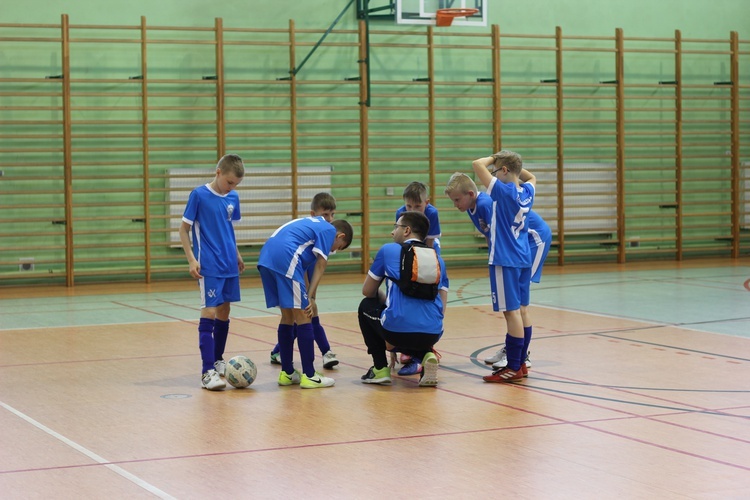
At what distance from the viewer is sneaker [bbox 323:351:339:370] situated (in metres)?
6.45

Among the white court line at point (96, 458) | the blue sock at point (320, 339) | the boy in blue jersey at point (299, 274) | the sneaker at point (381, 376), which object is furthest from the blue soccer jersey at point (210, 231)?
the white court line at point (96, 458)

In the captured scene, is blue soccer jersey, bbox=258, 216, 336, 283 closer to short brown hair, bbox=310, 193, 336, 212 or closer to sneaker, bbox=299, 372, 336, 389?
short brown hair, bbox=310, 193, 336, 212

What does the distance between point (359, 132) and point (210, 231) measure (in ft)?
26.5

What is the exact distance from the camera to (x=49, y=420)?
5.02 metres

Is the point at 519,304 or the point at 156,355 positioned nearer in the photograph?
the point at 519,304

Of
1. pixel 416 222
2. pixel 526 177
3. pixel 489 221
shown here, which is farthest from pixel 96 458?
pixel 526 177

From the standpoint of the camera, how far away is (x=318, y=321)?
21.6 ft

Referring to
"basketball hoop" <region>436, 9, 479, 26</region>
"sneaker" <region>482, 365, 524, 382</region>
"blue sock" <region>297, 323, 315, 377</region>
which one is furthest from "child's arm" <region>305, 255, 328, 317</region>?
"basketball hoop" <region>436, 9, 479, 26</region>

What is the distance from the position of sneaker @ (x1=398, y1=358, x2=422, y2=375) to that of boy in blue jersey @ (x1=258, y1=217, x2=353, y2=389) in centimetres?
59

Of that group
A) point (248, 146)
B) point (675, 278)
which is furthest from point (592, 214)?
point (248, 146)

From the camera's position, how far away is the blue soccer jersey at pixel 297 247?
5.74 meters

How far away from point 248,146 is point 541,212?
4.47 m

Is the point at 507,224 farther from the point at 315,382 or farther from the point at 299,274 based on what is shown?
the point at 315,382

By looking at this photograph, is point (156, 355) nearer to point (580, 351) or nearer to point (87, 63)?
point (580, 351)
